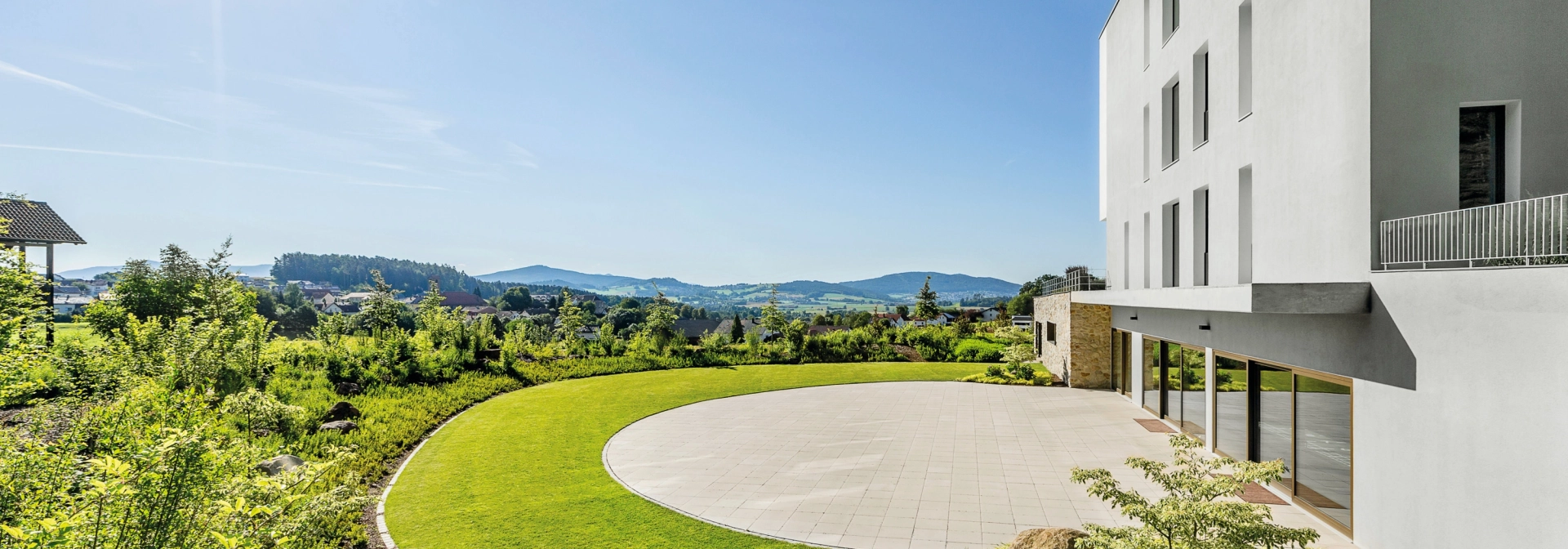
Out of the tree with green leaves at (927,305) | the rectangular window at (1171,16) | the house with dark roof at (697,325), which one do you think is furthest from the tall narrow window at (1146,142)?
the house with dark roof at (697,325)

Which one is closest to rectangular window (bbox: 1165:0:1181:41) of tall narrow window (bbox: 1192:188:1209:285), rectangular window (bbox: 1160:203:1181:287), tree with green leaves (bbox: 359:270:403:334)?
rectangular window (bbox: 1160:203:1181:287)

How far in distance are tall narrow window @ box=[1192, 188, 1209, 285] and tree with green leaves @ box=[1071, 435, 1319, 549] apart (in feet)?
21.6

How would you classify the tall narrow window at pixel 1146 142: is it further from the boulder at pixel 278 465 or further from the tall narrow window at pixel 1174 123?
the boulder at pixel 278 465

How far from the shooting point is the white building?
4.53 m

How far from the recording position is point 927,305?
48.3 metres

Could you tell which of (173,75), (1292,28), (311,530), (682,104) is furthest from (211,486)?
(682,104)

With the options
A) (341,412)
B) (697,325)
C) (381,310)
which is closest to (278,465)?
(341,412)

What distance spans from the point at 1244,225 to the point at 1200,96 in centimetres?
301

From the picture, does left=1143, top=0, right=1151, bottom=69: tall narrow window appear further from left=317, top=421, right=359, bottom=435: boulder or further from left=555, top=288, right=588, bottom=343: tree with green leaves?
left=555, top=288, right=588, bottom=343: tree with green leaves

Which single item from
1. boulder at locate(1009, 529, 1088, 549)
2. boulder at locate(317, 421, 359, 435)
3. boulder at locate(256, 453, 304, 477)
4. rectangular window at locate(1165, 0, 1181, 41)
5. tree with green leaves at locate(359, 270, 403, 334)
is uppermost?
rectangular window at locate(1165, 0, 1181, 41)

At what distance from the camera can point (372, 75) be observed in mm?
11797

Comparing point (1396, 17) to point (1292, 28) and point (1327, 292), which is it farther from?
point (1327, 292)

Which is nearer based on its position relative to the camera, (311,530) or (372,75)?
(311,530)

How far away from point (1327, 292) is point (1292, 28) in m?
3.50
